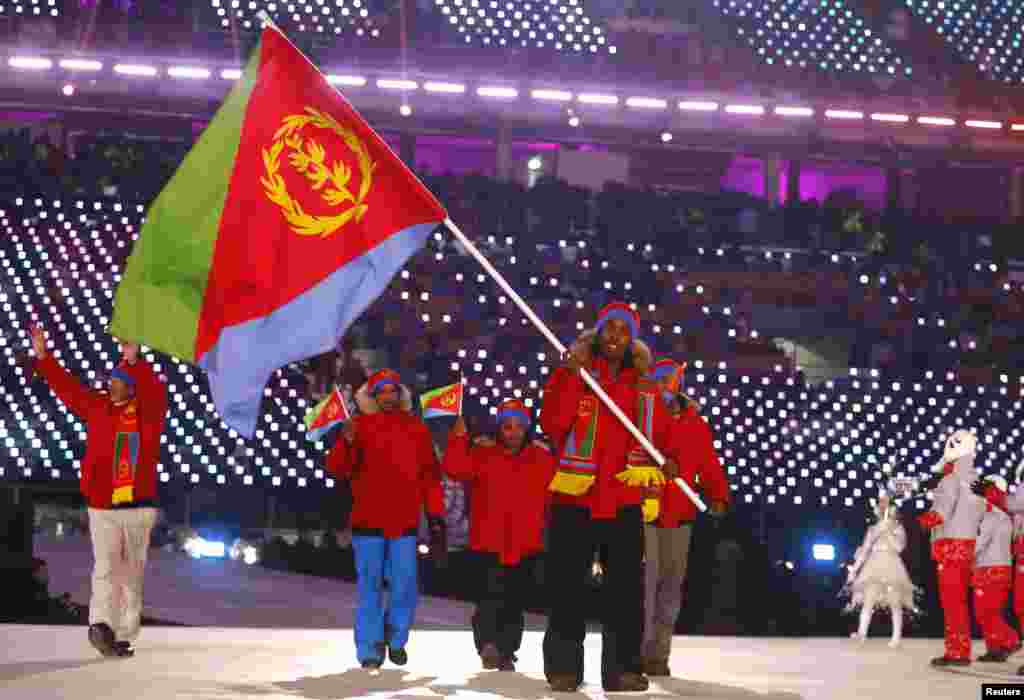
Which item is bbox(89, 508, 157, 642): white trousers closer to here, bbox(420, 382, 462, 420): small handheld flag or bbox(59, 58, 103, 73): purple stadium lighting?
bbox(420, 382, 462, 420): small handheld flag

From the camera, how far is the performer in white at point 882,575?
1390 cm

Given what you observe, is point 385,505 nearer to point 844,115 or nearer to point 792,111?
point 792,111

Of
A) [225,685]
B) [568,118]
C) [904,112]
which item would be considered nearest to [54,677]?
[225,685]

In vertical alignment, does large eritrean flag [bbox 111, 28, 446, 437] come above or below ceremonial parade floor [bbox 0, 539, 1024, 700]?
above

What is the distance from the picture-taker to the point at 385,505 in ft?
33.8

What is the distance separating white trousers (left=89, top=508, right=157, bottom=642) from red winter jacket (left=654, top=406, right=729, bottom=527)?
2.82 m

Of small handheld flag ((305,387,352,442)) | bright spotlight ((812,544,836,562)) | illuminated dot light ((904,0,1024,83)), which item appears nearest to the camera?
small handheld flag ((305,387,352,442))

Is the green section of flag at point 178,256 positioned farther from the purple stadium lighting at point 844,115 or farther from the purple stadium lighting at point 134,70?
the purple stadium lighting at point 844,115

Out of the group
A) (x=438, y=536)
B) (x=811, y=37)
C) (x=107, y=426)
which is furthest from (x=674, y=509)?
(x=811, y=37)

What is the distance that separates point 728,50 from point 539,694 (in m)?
23.6

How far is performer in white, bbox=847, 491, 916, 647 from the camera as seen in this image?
45.6 feet

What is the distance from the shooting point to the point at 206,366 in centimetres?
885

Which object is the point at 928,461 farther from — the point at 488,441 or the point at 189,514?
the point at 488,441

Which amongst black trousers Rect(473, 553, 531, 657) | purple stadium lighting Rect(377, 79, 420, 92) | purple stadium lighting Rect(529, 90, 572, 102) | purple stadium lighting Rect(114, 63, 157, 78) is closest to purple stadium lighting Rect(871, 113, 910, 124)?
purple stadium lighting Rect(529, 90, 572, 102)
